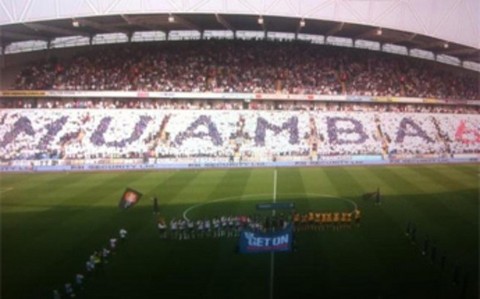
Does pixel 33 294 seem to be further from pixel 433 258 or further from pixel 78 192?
pixel 78 192

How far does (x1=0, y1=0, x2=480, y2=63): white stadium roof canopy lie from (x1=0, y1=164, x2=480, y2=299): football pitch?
14966mm

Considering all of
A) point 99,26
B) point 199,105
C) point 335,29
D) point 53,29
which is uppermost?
point 335,29

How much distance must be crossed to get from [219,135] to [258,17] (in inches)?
436

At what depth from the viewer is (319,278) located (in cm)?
1655

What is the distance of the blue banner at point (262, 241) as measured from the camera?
13.9 meters

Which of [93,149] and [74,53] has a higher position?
[74,53]

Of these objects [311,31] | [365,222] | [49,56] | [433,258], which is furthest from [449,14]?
[49,56]

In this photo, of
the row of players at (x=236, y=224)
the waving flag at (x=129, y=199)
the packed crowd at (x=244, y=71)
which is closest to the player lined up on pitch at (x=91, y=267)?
the row of players at (x=236, y=224)

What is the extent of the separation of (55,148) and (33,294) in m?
30.2

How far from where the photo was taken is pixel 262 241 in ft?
45.8

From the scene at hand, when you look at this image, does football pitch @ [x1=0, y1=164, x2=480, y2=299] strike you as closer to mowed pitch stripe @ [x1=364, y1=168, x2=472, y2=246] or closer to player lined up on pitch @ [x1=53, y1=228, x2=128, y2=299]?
mowed pitch stripe @ [x1=364, y1=168, x2=472, y2=246]

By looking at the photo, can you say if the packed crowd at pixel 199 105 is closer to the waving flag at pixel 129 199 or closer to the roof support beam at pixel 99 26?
the roof support beam at pixel 99 26

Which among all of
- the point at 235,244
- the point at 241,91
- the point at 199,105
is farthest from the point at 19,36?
the point at 235,244

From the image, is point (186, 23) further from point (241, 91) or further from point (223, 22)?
point (241, 91)
